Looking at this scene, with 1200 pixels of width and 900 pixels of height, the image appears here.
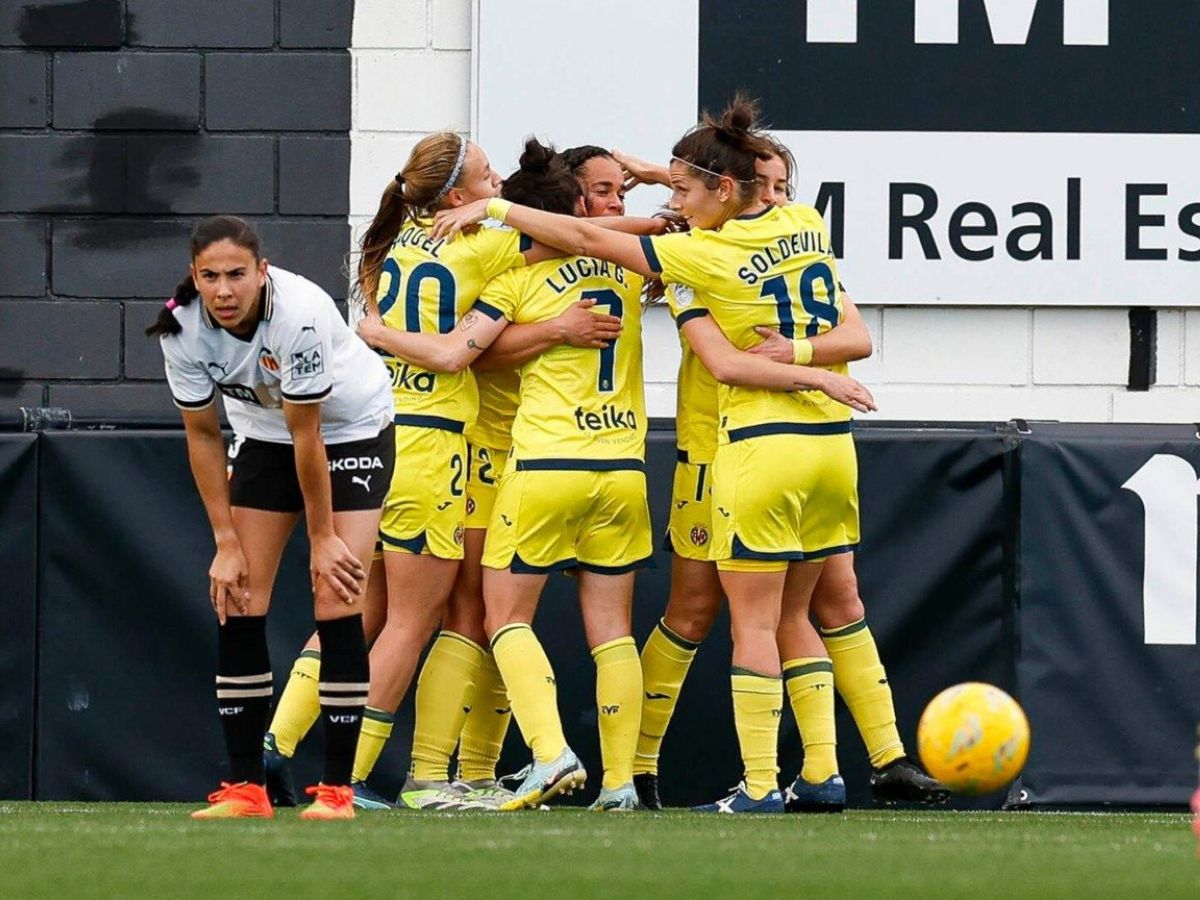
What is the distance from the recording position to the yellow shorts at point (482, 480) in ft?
20.4

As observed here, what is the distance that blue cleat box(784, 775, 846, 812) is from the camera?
6008 mm

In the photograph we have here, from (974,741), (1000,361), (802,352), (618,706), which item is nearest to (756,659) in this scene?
(618,706)

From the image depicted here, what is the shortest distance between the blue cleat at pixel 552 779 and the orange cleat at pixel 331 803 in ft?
2.11

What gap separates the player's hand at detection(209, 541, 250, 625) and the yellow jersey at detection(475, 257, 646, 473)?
0.95 meters

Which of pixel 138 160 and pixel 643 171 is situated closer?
pixel 643 171

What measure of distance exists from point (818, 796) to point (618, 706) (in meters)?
0.62

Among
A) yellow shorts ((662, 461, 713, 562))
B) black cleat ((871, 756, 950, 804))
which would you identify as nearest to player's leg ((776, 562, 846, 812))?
black cleat ((871, 756, 950, 804))

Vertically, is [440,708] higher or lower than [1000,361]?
lower

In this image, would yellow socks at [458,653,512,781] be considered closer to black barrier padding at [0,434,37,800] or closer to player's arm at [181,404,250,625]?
player's arm at [181,404,250,625]

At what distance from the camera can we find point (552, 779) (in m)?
5.65

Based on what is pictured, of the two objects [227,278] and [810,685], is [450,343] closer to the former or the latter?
[227,278]

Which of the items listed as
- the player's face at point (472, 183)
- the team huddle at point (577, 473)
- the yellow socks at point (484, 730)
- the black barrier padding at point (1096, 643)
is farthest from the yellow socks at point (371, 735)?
the black barrier padding at point (1096, 643)

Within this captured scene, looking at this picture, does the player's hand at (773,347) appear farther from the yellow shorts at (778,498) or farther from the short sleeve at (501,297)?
the short sleeve at (501,297)

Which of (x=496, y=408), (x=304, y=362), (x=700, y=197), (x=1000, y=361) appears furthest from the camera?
(x=1000, y=361)
